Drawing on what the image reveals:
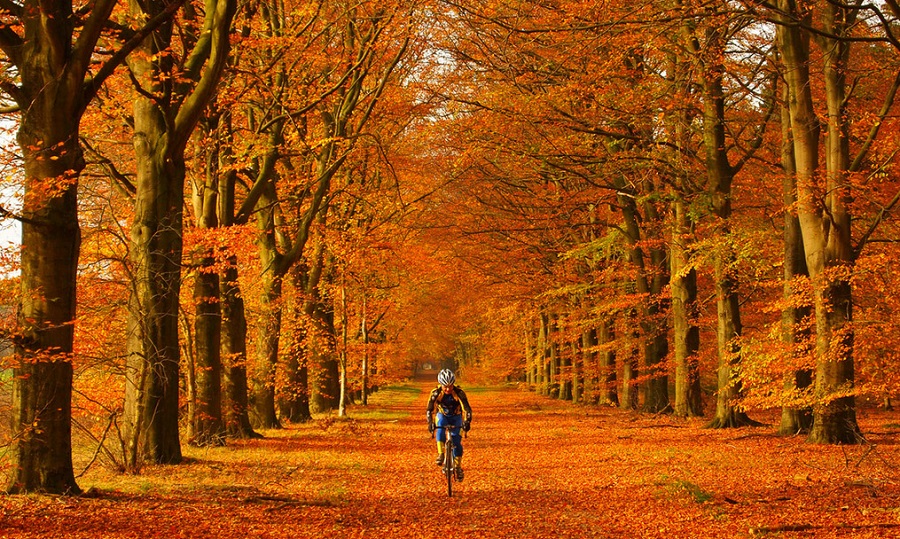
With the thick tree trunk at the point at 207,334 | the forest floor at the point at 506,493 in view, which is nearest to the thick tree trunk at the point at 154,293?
the forest floor at the point at 506,493

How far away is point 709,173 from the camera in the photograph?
20141 millimetres

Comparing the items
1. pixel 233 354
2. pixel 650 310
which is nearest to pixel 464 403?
pixel 233 354

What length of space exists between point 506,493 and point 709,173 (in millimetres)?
11289

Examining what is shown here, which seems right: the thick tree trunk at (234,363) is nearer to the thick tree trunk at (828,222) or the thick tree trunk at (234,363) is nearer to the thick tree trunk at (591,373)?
the thick tree trunk at (828,222)

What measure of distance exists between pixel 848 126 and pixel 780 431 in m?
6.66

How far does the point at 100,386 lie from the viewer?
14.8m

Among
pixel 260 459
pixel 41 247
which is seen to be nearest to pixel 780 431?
pixel 260 459

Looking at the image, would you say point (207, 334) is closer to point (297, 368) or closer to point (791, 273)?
point (297, 368)

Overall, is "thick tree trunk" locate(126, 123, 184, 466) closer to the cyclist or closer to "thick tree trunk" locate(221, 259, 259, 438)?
the cyclist

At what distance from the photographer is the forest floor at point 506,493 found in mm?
8523

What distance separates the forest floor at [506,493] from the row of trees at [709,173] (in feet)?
7.01

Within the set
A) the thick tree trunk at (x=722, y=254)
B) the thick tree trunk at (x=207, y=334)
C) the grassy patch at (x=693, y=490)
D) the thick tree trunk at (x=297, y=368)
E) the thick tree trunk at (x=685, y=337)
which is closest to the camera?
the grassy patch at (x=693, y=490)

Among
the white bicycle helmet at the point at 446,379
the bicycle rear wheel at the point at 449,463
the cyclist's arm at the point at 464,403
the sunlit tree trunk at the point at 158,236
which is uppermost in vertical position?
the sunlit tree trunk at the point at 158,236

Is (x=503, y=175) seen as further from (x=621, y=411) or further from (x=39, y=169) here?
(x=39, y=169)
